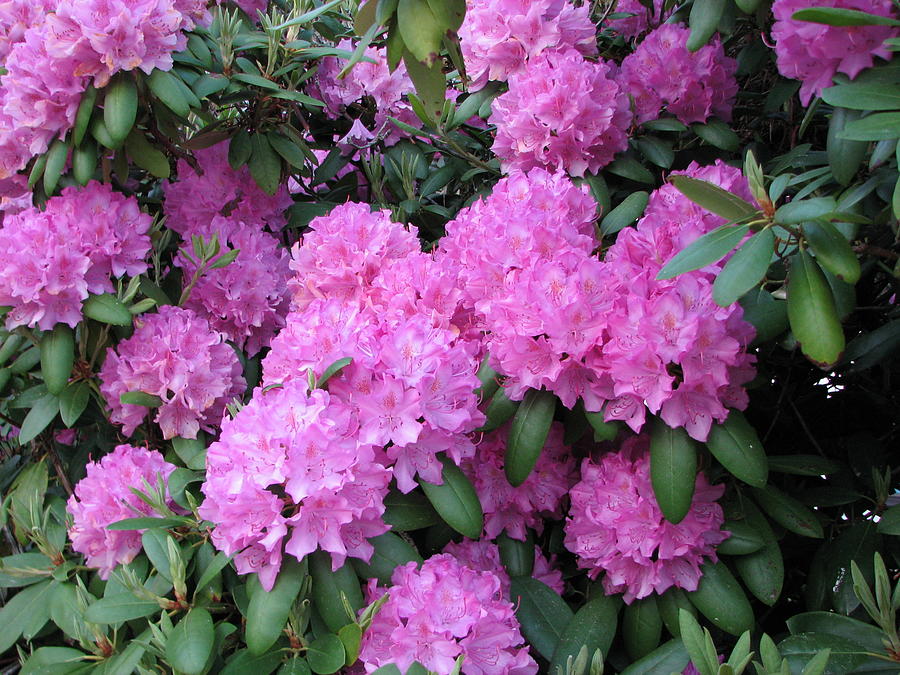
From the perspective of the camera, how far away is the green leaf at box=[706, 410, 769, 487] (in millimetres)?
1075

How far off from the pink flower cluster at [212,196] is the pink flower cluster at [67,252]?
5.8 inches

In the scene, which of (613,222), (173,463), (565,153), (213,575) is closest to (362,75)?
(565,153)

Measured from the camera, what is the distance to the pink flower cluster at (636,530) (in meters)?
1.17

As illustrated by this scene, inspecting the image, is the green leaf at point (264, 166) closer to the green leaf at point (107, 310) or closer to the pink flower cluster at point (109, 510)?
the green leaf at point (107, 310)

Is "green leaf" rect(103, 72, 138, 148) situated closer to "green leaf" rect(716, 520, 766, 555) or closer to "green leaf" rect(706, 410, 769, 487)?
"green leaf" rect(706, 410, 769, 487)

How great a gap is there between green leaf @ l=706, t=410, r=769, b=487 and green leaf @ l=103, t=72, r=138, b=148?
3.81ft

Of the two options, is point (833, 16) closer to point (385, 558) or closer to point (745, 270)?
point (745, 270)

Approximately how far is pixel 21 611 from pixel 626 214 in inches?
50.8

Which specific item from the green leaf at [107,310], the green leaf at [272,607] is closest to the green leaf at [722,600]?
the green leaf at [272,607]

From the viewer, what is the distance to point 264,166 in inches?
67.5

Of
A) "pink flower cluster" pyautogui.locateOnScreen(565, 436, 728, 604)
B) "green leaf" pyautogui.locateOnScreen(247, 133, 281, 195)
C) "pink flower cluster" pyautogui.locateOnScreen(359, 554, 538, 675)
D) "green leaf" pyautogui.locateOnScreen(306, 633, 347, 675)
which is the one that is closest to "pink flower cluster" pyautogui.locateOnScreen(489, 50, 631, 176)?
"green leaf" pyautogui.locateOnScreen(247, 133, 281, 195)

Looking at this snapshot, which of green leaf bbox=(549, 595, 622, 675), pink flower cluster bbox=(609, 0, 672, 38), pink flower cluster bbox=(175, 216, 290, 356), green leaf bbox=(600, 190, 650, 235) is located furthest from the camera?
pink flower cluster bbox=(609, 0, 672, 38)

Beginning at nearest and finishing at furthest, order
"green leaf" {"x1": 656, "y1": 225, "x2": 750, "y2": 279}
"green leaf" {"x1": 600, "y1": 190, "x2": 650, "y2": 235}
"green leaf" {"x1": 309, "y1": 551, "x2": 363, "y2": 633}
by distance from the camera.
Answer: "green leaf" {"x1": 656, "y1": 225, "x2": 750, "y2": 279}
"green leaf" {"x1": 309, "y1": 551, "x2": 363, "y2": 633}
"green leaf" {"x1": 600, "y1": 190, "x2": 650, "y2": 235}

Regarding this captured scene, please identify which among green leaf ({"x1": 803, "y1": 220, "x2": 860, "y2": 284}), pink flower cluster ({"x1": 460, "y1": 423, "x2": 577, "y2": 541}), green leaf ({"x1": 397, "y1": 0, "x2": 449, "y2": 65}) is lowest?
pink flower cluster ({"x1": 460, "y1": 423, "x2": 577, "y2": 541})
